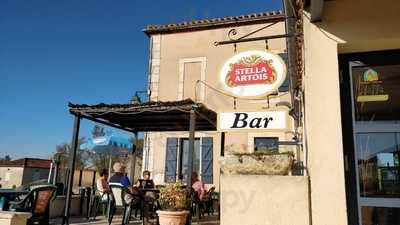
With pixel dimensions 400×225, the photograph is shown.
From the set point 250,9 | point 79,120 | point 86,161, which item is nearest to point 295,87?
point 79,120

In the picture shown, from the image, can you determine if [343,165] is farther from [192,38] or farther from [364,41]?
[192,38]

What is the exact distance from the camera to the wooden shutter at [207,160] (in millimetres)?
11938

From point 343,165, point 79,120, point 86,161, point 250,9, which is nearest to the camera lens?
point 343,165

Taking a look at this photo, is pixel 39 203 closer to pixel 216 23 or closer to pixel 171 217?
pixel 171 217

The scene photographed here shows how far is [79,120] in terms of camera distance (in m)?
7.50

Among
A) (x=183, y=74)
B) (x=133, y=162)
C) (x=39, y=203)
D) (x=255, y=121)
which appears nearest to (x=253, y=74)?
(x=255, y=121)

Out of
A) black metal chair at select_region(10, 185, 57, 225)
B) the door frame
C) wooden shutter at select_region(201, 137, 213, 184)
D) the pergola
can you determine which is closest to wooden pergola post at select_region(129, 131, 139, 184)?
the pergola

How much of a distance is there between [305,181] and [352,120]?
2.43 feet

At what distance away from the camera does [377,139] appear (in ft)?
10.7

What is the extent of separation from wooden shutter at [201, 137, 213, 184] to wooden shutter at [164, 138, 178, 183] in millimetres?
991

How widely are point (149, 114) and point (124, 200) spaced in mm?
2076

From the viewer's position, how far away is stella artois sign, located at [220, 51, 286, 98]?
396cm

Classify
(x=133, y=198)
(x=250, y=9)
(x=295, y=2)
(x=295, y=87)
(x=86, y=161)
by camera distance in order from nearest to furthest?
(x=295, y=2) → (x=295, y=87) → (x=133, y=198) → (x=250, y=9) → (x=86, y=161)

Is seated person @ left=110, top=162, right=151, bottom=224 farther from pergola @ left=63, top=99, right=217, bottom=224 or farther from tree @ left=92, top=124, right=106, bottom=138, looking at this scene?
tree @ left=92, top=124, right=106, bottom=138
